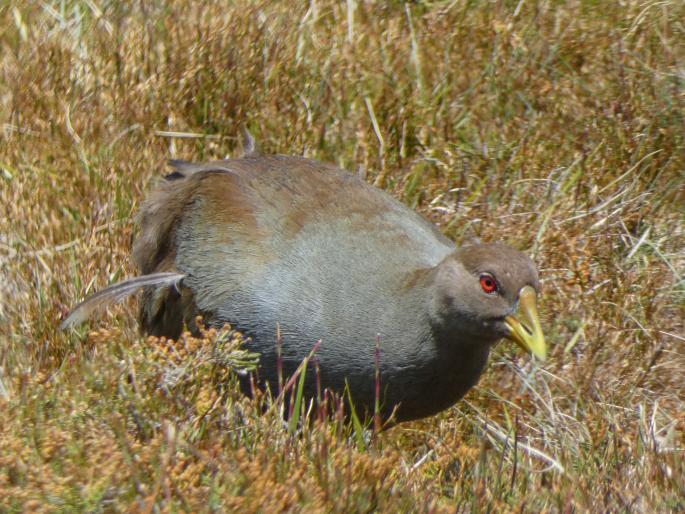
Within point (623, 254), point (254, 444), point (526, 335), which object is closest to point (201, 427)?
point (254, 444)

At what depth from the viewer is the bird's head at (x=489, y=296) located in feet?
12.9

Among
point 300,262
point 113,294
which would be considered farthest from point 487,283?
point 113,294

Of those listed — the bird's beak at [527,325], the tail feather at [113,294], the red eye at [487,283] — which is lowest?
the tail feather at [113,294]

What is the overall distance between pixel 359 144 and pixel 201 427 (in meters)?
2.27

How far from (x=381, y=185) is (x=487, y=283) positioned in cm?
154

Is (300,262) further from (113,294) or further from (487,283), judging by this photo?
(113,294)

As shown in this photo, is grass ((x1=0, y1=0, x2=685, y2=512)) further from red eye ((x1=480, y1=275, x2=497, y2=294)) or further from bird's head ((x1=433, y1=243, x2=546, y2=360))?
red eye ((x1=480, y1=275, x2=497, y2=294))

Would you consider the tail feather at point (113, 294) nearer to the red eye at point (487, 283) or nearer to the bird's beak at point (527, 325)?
the red eye at point (487, 283)

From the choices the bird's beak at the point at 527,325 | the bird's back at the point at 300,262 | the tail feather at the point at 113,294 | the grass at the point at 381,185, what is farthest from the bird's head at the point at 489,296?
the tail feather at the point at 113,294

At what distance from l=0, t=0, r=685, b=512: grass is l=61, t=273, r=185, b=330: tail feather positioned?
138 mm

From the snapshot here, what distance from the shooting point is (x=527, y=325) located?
3.91 meters

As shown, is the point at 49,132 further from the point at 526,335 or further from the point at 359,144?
the point at 526,335

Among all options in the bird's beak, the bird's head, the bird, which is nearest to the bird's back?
the bird

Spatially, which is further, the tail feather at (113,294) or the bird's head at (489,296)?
the tail feather at (113,294)
